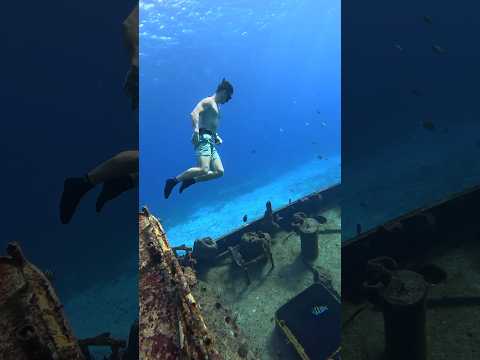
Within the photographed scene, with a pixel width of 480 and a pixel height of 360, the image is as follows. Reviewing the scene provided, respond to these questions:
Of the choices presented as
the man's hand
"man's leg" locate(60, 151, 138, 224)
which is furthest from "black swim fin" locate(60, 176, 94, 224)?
the man's hand

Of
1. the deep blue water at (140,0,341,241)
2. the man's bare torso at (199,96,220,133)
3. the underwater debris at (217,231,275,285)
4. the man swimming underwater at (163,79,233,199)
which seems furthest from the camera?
the deep blue water at (140,0,341,241)

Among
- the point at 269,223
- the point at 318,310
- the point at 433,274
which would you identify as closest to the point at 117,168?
the point at 433,274

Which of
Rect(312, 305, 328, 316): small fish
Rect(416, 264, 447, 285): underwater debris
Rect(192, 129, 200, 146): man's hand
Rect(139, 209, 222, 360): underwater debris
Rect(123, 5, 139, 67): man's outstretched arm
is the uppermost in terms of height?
Rect(123, 5, 139, 67): man's outstretched arm

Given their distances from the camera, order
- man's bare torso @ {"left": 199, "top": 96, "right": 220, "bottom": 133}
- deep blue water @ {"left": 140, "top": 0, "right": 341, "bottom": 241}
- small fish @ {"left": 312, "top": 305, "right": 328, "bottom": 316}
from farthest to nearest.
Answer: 1. deep blue water @ {"left": 140, "top": 0, "right": 341, "bottom": 241}
2. man's bare torso @ {"left": 199, "top": 96, "right": 220, "bottom": 133}
3. small fish @ {"left": 312, "top": 305, "right": 328, "bottom": 316}

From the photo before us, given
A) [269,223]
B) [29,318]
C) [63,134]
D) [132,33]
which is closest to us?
[29,318]

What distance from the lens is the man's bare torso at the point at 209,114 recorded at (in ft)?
27.2

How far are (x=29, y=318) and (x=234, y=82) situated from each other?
10130cm

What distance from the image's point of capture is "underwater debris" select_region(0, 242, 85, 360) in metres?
1.97

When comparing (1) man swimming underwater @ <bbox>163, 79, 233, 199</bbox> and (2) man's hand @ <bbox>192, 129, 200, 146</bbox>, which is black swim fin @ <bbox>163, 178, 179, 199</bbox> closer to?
(1) man swimming underwater @ <bbox>163, 79, 233, 199</bbox>

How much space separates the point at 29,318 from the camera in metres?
2.06

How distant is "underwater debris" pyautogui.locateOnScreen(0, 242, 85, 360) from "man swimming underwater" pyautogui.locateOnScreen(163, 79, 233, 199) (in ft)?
18.9

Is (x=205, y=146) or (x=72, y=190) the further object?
(x=205, y=146)

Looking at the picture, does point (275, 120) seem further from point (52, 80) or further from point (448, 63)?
point (52, 80)

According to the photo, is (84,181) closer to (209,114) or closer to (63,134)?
(209,114)
